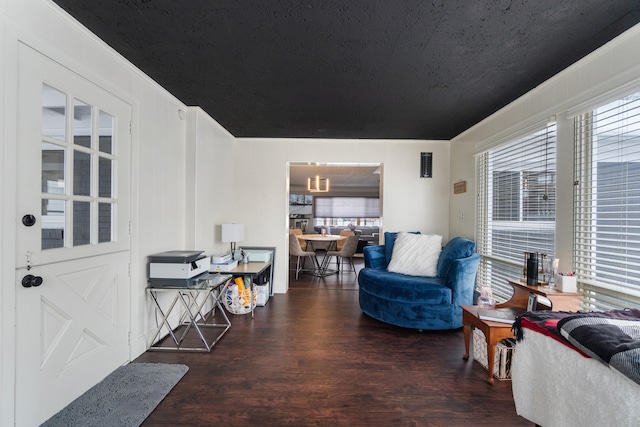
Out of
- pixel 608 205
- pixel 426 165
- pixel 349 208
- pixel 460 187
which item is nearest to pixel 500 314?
pixel 608 205

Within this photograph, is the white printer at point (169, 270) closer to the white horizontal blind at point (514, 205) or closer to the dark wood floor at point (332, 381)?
the dark wood floor at point (332, 381)

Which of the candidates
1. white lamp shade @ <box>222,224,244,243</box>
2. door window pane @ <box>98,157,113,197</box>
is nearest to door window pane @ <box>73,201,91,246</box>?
door window pane @ <box>98,157,113,197</box>

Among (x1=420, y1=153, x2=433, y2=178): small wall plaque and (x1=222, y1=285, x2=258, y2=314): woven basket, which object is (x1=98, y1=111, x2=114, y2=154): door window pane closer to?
(x1=222, y1=285, x2=258, y2=314): woven basket

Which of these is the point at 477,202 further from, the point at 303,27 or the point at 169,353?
the point at 169,353

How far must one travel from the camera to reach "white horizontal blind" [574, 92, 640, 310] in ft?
5.98

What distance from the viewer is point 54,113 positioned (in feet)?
5.66

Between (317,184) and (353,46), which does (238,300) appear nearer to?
(353,46)

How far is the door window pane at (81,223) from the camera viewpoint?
6.18ft

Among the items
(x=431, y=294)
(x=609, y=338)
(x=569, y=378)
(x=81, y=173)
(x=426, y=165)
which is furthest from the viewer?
(x=426, y=165)

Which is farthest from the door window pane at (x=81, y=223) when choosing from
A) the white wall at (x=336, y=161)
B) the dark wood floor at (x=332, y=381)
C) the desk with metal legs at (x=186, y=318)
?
the white wall at (x=336, y=161)

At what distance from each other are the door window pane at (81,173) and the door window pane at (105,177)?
3.7 inches

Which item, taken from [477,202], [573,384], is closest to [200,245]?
[573,384]

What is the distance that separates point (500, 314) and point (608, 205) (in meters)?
1.06

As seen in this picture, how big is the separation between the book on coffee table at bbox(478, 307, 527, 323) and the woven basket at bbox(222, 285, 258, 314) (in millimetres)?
2459
